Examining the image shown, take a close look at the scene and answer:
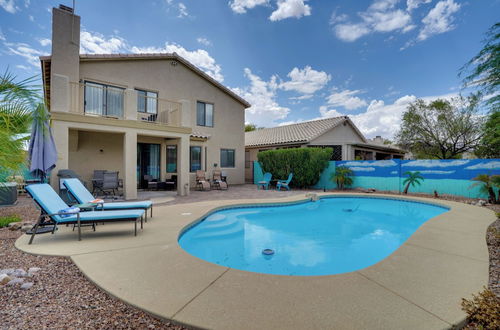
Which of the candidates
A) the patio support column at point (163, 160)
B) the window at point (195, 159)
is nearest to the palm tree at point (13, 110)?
the patio support column at point (163, 160)

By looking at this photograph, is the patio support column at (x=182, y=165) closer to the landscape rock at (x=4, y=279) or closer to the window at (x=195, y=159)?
the window at (x=195, y=159)

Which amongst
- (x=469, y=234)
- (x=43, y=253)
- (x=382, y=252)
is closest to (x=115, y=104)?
(x=43, y=253)

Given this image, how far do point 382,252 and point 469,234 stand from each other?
74.0 inches

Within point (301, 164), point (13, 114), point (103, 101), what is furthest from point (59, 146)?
point (301, 164)

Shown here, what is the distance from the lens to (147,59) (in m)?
14.0

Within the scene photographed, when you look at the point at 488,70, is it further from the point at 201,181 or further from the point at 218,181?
the point at 201,181

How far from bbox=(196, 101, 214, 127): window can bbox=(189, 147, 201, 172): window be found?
6.01 ft

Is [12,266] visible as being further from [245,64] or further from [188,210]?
[245,64]

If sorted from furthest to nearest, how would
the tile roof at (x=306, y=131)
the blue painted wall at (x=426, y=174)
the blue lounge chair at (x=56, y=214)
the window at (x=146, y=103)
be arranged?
the tile roof at (x=306, y=131) → the window at (x=146, y=103) → the blue painted wall at (x=426, y=174) → the blue lounge chair at (x=56, y=214)

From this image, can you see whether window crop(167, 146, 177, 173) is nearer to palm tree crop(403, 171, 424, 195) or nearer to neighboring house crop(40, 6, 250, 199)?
neighboring house crop(40, 6, 250, 199)

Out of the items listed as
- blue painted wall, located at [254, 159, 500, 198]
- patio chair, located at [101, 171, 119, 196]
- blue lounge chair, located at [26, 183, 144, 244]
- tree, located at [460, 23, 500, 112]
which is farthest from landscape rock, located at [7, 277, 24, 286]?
blue painted wall, located at [254, 159, 500, 198]

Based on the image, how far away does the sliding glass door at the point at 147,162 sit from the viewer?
14.4 metres

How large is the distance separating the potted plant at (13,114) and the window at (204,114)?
Answer: 13.5 m

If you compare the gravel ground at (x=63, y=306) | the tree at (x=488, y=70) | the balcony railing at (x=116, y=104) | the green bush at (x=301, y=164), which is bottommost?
the gravel ground at (x=63, y=306)
